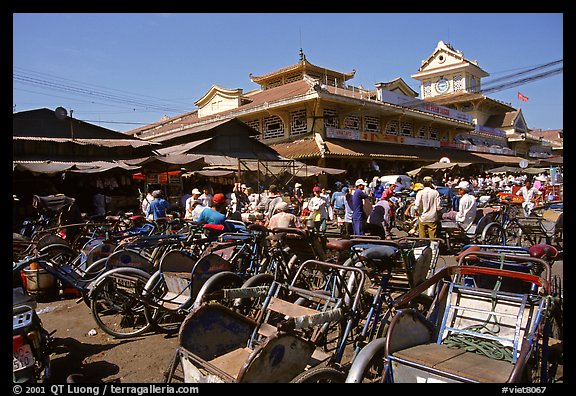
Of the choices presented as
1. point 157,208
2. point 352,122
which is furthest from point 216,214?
point 352,122

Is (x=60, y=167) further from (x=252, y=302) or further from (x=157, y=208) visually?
(x=252, y=302)

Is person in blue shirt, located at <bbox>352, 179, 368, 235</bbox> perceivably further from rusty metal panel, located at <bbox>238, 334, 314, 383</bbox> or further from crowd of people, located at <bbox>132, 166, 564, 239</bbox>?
rusty metal panel, located at <bbox>238, 334, 314, 383</bbox>

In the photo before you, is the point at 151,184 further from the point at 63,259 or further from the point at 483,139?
the point at 483,139

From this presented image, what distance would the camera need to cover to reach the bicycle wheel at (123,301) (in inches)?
185

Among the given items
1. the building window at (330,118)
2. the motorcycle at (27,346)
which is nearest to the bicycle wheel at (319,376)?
the motorcycle at (27,346)

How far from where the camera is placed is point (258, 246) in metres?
5.42

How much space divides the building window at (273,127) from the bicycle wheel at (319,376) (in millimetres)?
20833

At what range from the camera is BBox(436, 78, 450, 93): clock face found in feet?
145

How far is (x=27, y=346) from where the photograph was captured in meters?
3.01

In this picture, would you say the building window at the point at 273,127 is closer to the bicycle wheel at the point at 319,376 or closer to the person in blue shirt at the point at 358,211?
the person in blue shirt at the point at 358,211

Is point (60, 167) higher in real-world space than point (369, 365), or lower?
higher

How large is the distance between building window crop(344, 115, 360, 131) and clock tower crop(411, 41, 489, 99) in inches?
956

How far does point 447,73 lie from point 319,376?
4747cm
